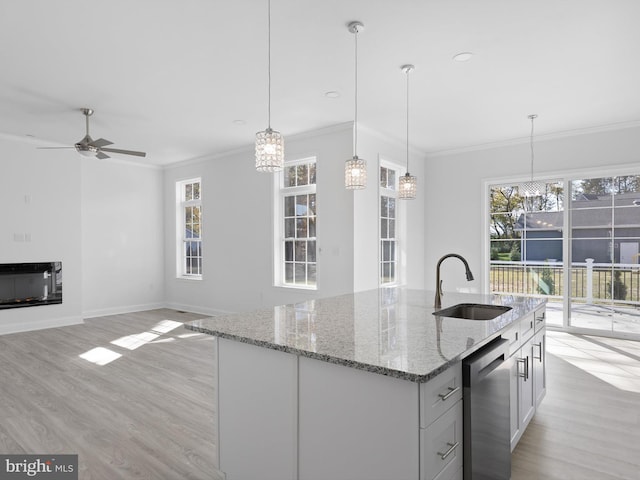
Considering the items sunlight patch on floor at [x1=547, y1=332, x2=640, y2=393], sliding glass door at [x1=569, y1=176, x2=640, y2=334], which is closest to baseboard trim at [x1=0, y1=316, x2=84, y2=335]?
sunlight patch on floor at [x1=547, y1=332, x2=640, y2=393]

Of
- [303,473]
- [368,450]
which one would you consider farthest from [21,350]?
[368,450]

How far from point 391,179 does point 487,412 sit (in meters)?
4.74

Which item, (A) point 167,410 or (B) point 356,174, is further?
(B) point 356,174

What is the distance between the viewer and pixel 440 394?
1.48 m

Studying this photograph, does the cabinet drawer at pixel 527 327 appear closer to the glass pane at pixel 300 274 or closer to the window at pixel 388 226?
the window at pixel 388 226

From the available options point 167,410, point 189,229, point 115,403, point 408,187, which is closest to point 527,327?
point 408,187

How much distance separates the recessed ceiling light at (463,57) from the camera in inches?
131

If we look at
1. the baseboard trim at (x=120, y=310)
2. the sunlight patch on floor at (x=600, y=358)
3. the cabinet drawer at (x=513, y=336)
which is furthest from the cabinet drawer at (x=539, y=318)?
the baseboard trim at (x=120, y=310)

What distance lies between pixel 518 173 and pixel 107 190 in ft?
22.5

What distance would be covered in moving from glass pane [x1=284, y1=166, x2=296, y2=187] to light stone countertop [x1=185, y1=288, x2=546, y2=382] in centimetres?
343

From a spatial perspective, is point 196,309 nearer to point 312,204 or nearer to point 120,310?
point 120,310

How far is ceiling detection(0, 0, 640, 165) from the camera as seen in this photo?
2758 millimetres

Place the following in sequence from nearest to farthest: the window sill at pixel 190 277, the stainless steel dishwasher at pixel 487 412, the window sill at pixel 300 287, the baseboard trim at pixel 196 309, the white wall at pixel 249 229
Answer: the stainless steel dishwasher at pixel 487 412 → the white wall at pixel 249 229 → the window sill at pixel 300 287 → the baseboard trim at pixel 196 309 → the window sill at pixel 190 277

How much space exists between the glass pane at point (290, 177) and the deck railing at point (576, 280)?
11.2 feet
